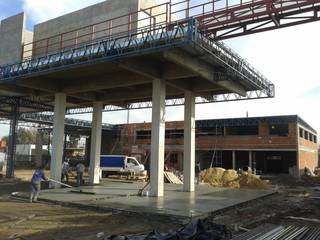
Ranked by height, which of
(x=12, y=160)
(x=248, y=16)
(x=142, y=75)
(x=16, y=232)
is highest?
(x=248, y=16)

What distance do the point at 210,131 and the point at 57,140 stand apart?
121ft

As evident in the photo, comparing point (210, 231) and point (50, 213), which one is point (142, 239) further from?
point (50, 213)

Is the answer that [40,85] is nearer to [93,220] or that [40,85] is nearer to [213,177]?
[93,220]

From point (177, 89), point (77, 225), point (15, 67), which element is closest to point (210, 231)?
point (77, 225)

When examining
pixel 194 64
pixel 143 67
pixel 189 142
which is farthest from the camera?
pixel 189 142

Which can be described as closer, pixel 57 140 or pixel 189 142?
pixel 189 142

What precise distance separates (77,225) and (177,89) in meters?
14.9

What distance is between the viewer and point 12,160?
1432 inches

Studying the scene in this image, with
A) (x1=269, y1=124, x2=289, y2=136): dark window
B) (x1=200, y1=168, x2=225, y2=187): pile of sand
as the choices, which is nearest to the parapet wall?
(x1=200, y1=168, x2=225, y2=187): pile of sand

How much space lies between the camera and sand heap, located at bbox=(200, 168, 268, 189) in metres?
31.8

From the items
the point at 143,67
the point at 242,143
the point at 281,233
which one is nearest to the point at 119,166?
the point at 143,67

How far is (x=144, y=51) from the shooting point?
19.3m

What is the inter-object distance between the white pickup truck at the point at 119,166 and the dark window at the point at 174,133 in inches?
828

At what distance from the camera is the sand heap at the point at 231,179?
3181cm
